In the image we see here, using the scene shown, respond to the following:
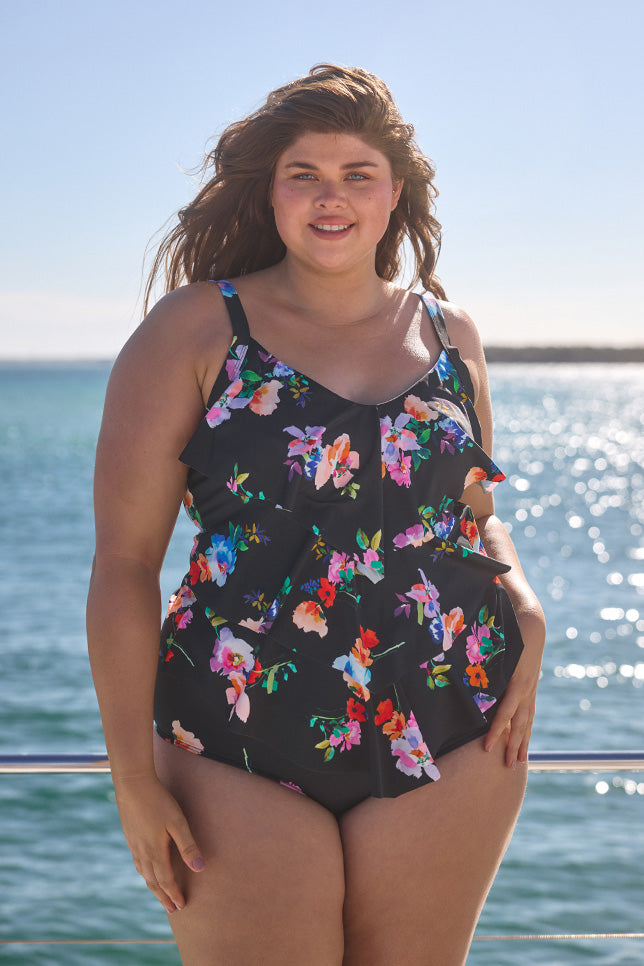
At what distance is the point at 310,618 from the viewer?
1579mm

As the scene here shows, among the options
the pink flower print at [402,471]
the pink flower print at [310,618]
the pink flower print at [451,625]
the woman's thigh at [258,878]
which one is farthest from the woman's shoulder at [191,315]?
the woman's thigh at [258,878]

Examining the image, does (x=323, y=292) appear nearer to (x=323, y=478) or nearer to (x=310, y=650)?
(x=323, y=478)

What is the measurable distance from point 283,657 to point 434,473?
1.29ft

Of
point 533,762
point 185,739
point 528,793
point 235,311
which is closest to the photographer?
point 185,739

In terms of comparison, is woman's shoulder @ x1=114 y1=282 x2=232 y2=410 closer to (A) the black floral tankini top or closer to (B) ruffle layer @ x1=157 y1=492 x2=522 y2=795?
(A) the black floral tankini top

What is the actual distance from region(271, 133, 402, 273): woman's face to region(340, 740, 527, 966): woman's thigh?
0.87m

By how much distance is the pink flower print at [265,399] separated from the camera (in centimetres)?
162

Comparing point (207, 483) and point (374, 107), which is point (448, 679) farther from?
point (374, 107)

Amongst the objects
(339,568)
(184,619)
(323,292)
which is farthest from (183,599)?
(323,292)

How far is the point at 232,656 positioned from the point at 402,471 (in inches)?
15.8

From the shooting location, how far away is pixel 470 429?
1.81 metres

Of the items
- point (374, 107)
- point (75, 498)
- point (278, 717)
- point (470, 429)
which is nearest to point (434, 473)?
point (470, 429)

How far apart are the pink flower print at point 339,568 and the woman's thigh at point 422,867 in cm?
35

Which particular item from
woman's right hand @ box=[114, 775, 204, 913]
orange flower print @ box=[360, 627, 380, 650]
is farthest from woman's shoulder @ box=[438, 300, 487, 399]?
woman's right hand @ box=[114, 775, 204, 913]
